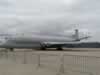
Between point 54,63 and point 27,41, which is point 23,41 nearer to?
point 27,41

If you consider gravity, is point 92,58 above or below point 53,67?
above

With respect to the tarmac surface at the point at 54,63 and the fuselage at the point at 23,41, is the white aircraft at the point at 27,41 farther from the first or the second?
the tarmac surface at the point at 54,63

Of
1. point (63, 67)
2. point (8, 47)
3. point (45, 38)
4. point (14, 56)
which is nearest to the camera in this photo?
point (63, 67)

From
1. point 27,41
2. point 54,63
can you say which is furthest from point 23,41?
point 54,63

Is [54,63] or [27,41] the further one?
[27,41]

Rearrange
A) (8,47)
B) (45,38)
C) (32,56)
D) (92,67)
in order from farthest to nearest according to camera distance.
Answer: (45,38) → (8,47) → (32,56) → (92,67)

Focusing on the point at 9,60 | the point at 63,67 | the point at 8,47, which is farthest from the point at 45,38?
the point at 63,67

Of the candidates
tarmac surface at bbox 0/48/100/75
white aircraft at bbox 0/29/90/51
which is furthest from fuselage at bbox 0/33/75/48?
tarmac surface at bbox 0/48/100/75

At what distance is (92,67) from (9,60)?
672cm

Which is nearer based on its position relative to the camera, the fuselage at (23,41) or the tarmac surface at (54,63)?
the tarmac surface at (54,63)

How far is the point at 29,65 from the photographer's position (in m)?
12.0

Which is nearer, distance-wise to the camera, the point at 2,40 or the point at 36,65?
the point at 36,65

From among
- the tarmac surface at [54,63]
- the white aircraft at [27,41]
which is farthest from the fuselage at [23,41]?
the tarmac surface at [54,63]

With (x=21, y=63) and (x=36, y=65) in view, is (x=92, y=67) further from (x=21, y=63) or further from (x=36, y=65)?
(x=21, y=63)
